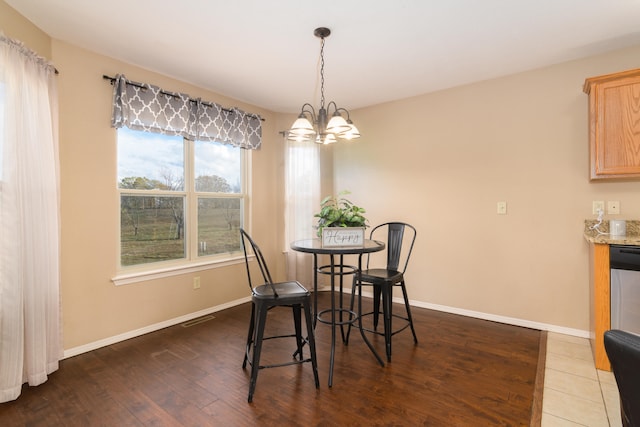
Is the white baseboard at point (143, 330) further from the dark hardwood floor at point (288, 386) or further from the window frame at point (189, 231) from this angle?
the window frame at point (189, 231)

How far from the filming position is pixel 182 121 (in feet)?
10.2

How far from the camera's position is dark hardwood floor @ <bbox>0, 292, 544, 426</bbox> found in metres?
1.74

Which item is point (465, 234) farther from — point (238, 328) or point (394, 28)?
point (238, 328)

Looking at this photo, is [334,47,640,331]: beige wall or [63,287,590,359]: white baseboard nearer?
[63,287,590,359]: white baseboard

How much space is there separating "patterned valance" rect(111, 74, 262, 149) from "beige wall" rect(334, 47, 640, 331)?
1.57 m

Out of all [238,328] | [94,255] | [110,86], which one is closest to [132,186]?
[94,255]

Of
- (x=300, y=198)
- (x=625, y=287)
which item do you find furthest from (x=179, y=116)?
(x=625, y=287)

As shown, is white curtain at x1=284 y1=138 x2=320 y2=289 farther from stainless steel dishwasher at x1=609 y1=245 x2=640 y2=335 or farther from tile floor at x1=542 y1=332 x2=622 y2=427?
stainless steel dishwasher at x1=609 y1=245 x2=640 y2=335

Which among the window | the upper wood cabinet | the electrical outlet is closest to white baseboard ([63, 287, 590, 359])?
the window

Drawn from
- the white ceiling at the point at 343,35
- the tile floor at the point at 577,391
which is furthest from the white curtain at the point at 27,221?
the tile floor at the point at 577,391

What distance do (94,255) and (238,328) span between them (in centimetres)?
138

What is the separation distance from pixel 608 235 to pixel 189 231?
374 centimetres

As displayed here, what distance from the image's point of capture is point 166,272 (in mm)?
3047

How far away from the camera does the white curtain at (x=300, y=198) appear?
417 cm
